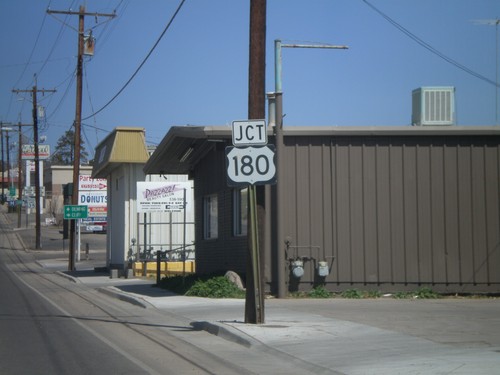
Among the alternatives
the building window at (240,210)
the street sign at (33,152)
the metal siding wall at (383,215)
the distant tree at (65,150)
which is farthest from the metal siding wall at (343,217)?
the distant tree at (65,150)

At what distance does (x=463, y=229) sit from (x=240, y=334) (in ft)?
29.8

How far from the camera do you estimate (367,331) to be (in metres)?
12.3

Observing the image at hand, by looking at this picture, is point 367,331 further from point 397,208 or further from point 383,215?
point 397,208

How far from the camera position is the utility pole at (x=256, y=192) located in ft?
42.3

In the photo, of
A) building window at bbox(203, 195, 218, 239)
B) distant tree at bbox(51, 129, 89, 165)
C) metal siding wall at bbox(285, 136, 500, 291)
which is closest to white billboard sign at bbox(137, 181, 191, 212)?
building window at bbox(203, 195, 218, 239)

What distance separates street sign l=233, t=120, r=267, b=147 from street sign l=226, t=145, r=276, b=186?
10 centimetres

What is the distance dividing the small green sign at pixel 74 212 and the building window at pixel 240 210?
16.7 metres

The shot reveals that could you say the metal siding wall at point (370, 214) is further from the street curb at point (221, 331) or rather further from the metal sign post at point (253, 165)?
the metal sign post at point (253, 165)

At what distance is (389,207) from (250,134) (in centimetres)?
727

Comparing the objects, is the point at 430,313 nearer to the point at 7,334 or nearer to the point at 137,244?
the point at 7,334

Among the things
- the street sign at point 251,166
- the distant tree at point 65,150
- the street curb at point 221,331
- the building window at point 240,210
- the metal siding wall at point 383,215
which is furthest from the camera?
the distant tree at point 65,150

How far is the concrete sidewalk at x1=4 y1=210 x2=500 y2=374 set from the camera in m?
9.48

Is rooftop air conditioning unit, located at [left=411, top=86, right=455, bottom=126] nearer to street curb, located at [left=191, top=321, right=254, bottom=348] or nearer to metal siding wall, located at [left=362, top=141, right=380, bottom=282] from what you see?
metal siding wall, located at [left=362, top=141, right=380, bottom=282]

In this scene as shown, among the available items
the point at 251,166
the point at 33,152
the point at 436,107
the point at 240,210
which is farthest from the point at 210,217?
the point at 33,152
